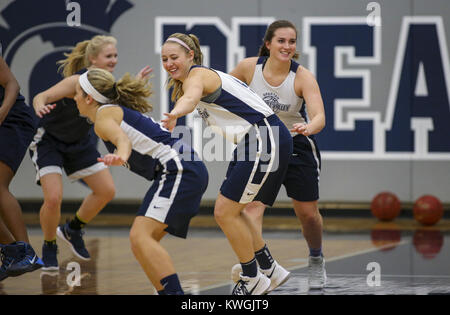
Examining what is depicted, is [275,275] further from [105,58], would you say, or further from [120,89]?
[105,58]

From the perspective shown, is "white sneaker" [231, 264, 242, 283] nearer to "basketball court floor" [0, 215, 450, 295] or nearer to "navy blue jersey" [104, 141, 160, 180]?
"basketball court floor" [0, 215, 450, 295]

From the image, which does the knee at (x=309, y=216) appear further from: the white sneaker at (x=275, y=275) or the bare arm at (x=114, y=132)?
the bare arm at (x=114, y=132)

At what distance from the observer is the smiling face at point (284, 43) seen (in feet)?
19.9

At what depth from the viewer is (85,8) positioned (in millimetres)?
10406

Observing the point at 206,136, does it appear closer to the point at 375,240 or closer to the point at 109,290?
the point at 375,240

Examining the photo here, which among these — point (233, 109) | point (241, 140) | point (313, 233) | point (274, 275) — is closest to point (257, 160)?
point (241, 140)

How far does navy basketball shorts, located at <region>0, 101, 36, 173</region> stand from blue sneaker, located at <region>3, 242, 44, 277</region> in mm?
566

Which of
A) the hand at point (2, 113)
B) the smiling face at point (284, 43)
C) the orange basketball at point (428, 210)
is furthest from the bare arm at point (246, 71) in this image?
the orange basketball at point (428, 210)

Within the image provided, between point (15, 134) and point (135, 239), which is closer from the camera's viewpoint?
point (135, 239)

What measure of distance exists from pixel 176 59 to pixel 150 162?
0.69 m

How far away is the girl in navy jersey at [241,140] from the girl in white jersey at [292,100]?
54 centimetres

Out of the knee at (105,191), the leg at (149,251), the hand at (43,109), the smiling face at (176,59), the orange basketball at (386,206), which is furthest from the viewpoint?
the orange basketball at (386,206)

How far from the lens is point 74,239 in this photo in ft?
24.5

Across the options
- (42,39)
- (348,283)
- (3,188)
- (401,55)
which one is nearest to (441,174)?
(401,55)
